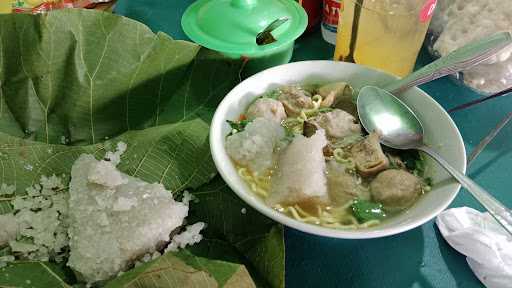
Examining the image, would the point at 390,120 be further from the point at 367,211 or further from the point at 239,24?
the point at 239,24

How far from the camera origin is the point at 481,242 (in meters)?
1.04

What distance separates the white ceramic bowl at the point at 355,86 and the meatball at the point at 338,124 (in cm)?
14

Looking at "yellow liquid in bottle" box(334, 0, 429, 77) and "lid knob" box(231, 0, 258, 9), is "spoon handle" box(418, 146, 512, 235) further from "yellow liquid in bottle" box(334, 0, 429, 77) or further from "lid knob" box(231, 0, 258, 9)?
"lid knob" box(231, 0, 258, 9)

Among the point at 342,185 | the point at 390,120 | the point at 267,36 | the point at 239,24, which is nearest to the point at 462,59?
the point at 390,120

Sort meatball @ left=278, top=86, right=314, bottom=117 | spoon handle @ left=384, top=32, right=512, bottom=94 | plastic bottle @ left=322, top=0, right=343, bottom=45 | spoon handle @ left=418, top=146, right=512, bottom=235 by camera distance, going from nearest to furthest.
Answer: spoon handle @ left=418, top=146, right=512, bottom=235, spoon handle @ left=384, top=32, right=512, bottom=94, meatball @ left=278, top=86, right=314, bottom=117, plastic bottle @ left=322, top=0, right=343, bottom=45

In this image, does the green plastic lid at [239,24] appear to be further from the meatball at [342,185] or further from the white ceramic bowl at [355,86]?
the meatball at [342,185]

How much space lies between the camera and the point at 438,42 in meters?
1.56

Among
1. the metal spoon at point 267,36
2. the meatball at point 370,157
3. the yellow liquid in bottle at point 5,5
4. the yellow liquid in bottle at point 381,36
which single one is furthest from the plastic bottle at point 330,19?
the yellow liquid in bottle at point 5,5

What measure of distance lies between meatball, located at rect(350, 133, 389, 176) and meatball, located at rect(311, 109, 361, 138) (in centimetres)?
7

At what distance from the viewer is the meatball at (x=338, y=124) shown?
1190 millimetres

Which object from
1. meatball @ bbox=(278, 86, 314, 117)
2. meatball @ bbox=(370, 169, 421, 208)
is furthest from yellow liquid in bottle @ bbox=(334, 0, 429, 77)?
meatball @ bbox=(370, 169, 421, 208)

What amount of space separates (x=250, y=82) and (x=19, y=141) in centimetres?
63

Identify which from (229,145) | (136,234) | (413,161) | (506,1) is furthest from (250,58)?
(506,1)

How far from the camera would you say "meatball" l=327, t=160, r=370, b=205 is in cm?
106
